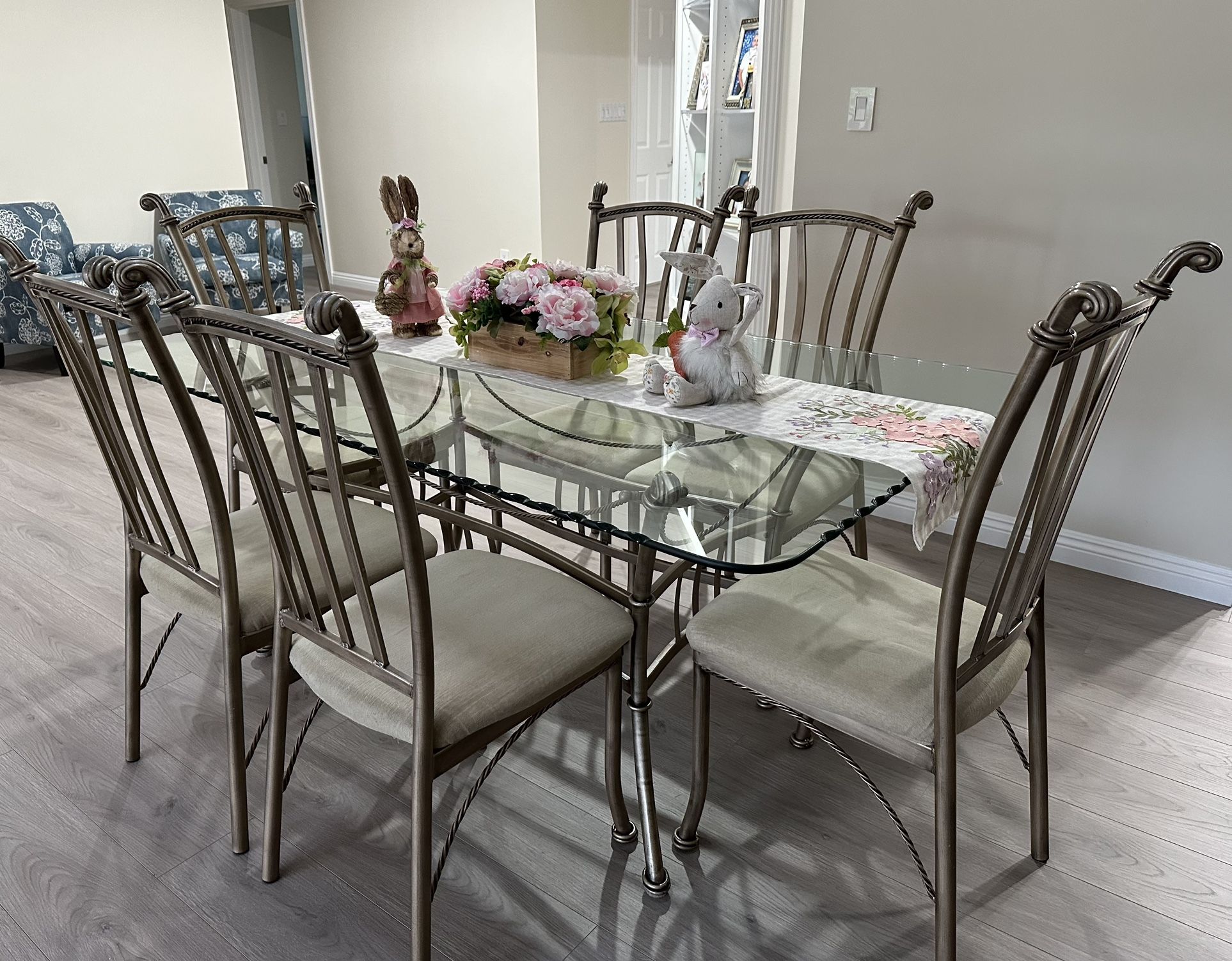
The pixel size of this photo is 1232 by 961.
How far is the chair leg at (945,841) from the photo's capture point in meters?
1.24

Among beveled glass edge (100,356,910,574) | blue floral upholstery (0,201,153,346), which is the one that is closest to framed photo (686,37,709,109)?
blue floral upholstery (0,201,153,346)

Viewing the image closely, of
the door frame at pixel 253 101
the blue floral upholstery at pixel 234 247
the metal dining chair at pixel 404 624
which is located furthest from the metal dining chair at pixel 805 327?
the door frame at pixel 253 101

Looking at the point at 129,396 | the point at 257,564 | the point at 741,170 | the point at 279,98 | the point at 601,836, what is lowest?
the point at 601,836

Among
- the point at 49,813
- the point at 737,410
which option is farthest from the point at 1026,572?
the point at 49,813

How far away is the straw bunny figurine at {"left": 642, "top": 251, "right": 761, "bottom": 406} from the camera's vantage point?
5.15 ft

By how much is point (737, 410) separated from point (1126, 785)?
42.0 inches

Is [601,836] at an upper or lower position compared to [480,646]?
lower

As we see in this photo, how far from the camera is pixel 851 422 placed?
161 cm

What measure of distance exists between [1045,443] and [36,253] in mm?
5089

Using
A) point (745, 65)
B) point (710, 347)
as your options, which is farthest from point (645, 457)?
point (745, 65)

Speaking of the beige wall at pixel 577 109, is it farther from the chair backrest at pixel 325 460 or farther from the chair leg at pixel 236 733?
the chair backrest at pixel 325 460

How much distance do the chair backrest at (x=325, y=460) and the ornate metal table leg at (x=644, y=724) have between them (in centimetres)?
43

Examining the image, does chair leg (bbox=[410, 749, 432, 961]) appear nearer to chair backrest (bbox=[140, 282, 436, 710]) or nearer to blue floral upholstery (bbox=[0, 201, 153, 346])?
chair backrest (bbox=[140, 282, 436, 710])

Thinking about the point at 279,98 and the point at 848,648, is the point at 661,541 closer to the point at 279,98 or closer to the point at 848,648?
the point at 848,648
